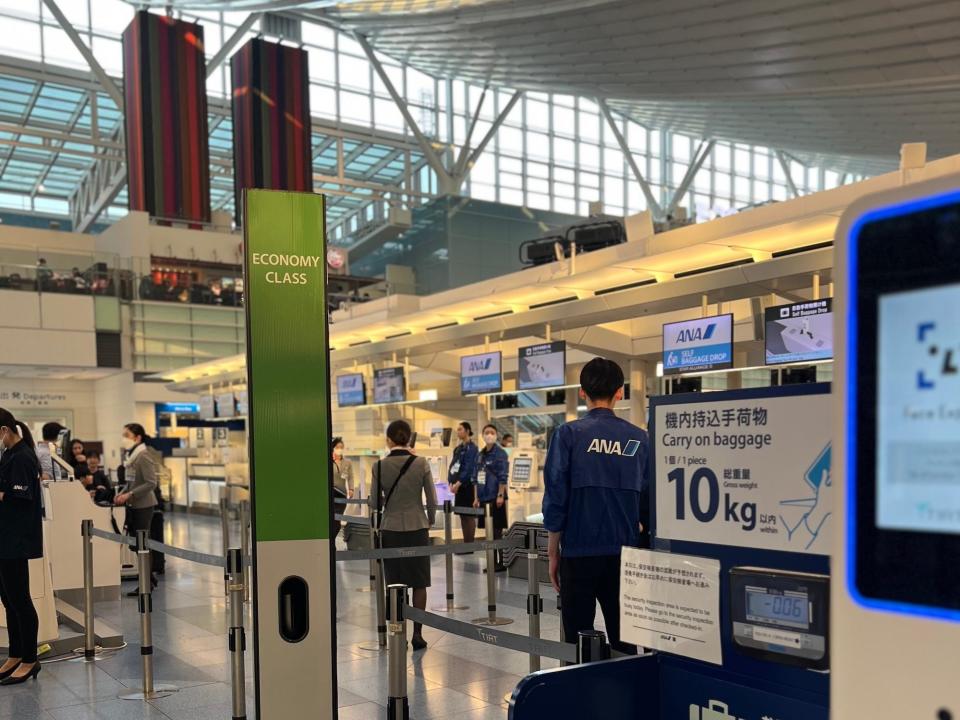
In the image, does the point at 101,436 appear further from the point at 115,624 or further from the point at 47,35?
the point at 115,624

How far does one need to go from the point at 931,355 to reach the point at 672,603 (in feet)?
3.94

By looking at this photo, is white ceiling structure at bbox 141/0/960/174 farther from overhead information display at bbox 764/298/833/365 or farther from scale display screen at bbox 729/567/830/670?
scale display screen at bbox 729/567/830/670

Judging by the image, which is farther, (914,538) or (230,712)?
(230,712)

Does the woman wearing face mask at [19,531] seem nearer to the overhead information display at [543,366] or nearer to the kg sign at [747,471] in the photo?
the kg sign at [747,471]

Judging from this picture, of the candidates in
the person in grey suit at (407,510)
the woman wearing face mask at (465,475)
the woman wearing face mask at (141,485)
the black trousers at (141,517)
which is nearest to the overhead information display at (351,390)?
the woman wearing face mask at (465,475)

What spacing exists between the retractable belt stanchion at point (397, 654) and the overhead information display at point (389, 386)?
13695 millimetres

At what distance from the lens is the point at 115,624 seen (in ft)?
27.8

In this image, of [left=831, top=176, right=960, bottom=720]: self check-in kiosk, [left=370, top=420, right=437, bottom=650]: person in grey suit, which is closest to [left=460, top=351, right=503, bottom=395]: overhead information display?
[left=370, top=420, right=437, bottom=650]: person in grey suit

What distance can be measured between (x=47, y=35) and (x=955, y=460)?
124 feet

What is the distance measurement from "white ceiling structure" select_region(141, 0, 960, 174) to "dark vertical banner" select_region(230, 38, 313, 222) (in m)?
1.96

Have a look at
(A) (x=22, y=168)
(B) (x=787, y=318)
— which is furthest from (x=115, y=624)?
(A) (x=22, y=168)

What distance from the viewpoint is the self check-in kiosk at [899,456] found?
92 centimetres

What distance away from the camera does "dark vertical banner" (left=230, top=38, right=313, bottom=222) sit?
2784 centimetres

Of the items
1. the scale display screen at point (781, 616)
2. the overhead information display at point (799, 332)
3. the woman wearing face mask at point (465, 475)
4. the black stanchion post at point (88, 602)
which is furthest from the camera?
the woman wearing face mask at point (465, 475)
